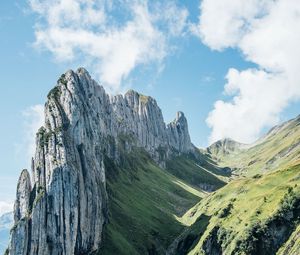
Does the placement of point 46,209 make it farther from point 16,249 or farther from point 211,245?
point 211,245

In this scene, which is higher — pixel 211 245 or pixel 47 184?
pixel 47 184

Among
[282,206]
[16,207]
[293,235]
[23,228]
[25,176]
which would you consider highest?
[25,176]

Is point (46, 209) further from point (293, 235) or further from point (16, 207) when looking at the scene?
point (293, 235)

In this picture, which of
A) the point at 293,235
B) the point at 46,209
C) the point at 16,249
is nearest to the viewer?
the point at 293,235

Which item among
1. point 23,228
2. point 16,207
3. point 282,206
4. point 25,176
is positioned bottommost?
point 282,206

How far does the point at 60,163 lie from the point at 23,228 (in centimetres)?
3162

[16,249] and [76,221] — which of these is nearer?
[16,249]

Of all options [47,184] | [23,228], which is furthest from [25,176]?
[23,228]

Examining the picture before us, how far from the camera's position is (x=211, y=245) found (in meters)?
199

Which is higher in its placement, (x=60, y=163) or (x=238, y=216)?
(x=60, y=163)

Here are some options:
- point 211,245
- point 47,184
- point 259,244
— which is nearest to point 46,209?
point 47,184

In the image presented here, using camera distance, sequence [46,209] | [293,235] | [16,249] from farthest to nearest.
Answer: [46,209], [16,249], [293,235]

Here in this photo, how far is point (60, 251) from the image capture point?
604 feet

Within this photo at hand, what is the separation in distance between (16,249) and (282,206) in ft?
343
